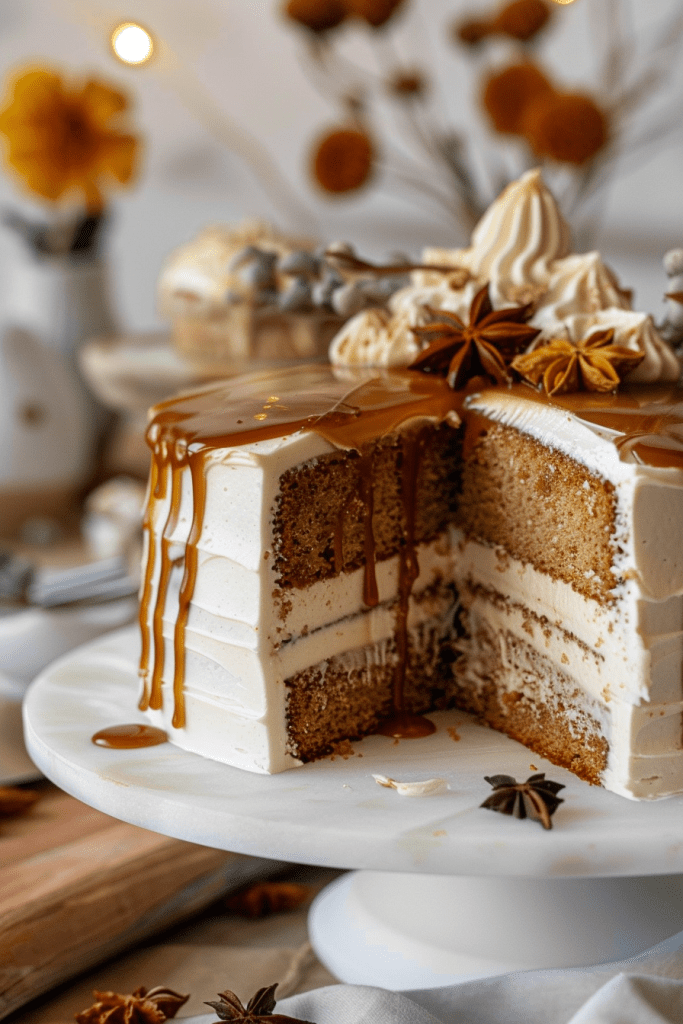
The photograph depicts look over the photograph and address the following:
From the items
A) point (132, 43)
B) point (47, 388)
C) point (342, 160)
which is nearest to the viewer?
point (132, 43)

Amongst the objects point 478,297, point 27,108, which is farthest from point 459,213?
point 478,297

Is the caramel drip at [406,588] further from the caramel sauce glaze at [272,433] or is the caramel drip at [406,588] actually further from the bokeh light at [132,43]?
the bokeh light at [132,43]

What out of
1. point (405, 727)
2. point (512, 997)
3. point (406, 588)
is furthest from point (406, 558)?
point (512, 997)

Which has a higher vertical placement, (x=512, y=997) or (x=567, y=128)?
(x=567, y=128)

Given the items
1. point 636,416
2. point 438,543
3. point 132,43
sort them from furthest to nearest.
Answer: point 132,43 < point 438,543 < point 636,416

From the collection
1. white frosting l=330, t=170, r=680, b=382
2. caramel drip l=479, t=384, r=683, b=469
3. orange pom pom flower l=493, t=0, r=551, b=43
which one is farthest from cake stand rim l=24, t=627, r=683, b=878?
orange pom pom flower l=493, t=0, r=551, b=43

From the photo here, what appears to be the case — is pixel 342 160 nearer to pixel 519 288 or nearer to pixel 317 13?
pixel 317 13

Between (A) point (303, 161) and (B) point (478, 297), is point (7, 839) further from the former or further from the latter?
(A) point (303, 161)

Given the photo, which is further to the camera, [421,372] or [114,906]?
[421,372]
